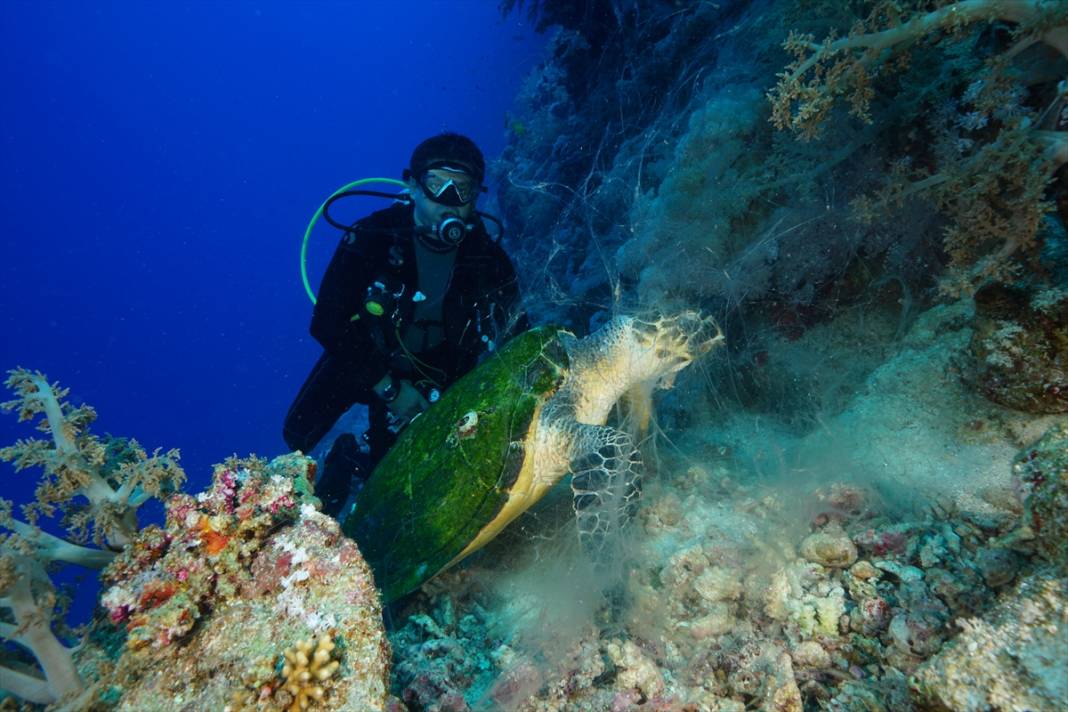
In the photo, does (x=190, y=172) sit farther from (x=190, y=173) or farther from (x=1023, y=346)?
(x=1023, y=346)

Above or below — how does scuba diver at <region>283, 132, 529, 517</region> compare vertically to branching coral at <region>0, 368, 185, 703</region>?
above

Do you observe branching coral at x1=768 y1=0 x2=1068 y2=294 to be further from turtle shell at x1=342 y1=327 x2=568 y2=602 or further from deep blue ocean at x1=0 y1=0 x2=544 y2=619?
deep blue ocean at x1=0 y1=0 x2=544 y2=619

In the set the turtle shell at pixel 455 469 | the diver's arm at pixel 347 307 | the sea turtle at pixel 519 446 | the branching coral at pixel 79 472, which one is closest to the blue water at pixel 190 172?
the diver's arm at pixel 347 307

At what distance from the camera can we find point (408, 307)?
5.45 metres

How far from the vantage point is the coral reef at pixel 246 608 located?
6.10ft

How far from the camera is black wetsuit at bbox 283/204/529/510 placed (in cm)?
536

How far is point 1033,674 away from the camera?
1359mm

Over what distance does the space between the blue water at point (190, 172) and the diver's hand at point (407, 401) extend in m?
70.8

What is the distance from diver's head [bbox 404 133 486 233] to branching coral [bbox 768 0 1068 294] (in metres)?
3.26

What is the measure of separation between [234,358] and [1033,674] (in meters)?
120

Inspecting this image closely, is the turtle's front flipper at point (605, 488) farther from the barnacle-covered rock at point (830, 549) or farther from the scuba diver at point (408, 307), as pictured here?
the scuba diver at point (408, 307)

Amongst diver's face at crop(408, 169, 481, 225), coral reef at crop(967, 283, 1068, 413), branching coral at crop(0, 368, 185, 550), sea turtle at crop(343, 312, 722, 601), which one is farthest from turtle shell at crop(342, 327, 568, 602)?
coral reef at crop(967, 283, 1068, 413)

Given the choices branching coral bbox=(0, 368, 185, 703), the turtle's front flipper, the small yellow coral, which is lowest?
the turtle's front flipper

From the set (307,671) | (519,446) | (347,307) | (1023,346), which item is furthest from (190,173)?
(1023,346)
